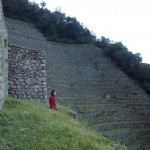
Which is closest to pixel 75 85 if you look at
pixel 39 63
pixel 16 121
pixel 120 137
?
pixel 120 137

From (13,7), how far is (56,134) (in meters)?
30.7

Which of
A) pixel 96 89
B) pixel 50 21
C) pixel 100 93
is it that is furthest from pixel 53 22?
pixel 100 93

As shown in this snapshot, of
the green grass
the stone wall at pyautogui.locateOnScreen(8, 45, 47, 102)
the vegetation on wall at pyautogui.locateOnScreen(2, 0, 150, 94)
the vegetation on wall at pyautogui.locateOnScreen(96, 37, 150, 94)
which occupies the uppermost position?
the vegetation on wall at pyautogui.locateOnScreen(2, 0, 150, 94)

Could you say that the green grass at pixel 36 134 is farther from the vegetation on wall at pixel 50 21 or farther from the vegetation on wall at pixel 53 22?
the vegetation on wall at pixel 50 21

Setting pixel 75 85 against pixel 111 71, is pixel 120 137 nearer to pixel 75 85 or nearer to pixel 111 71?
pixel 75 85

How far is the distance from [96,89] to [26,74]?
1348 centimetres

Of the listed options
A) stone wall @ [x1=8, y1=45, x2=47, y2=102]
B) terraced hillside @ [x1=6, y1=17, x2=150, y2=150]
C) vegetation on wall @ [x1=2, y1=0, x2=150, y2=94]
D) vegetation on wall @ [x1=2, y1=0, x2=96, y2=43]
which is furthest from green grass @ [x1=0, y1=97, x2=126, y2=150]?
vegetation on wall @ [x1=2, y1=0, x2=96, y2=43]

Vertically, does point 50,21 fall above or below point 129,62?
above

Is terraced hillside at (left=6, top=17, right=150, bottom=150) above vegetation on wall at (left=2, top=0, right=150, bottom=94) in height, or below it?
below

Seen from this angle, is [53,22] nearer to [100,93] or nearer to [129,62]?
[129,62]

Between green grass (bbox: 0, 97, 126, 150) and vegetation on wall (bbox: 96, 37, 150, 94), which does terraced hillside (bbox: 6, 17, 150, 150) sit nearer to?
vegetation on wall (bbox: 96, 37, 150, 94)

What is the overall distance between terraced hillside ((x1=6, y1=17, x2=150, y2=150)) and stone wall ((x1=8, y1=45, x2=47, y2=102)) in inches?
237

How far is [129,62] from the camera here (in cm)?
2912

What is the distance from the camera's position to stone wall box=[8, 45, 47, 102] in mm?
11664
